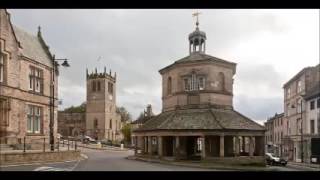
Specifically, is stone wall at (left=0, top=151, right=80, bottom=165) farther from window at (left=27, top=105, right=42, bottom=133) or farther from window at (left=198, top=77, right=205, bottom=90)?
window at (left=198, top=77, right=205, bottom=90)

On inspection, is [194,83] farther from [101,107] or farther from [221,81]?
[101,107]

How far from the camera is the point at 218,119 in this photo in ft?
135

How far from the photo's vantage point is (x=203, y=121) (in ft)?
133

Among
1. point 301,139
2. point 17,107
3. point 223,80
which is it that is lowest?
point 301,139

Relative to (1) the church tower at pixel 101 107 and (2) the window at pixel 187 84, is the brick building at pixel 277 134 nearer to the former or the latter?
(2) the window at pixel 187 84

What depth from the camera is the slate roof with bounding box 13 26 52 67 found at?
1408 inches

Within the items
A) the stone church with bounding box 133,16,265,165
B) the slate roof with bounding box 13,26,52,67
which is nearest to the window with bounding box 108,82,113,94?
the stone church with bounding box 133,16,265,165

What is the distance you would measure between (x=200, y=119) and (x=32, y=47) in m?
15.7

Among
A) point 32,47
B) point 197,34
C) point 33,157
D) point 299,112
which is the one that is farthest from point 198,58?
point 299,112

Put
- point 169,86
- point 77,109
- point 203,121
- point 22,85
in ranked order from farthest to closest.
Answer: point 77,109
point 169,86
point 203,121
point 22,85

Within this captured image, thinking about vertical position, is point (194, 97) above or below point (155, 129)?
above
